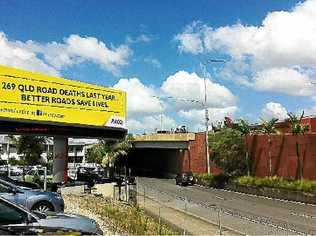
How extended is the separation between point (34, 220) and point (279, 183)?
1402 inches

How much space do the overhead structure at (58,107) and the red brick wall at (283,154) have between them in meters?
13.4

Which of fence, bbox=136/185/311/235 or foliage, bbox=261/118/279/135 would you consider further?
foliage, bbox=261/118/279/135

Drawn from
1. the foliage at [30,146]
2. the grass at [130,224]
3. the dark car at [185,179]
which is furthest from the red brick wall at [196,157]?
the grass at [130,224]

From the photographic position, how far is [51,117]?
43.0 m

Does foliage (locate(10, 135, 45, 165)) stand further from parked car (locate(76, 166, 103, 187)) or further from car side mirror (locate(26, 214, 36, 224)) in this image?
car side mirror (locate(26, 214, 36, 224))

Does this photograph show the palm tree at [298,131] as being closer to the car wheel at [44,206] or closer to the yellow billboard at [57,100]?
the yellow billboard at [57,100]

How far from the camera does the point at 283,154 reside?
47.9 m

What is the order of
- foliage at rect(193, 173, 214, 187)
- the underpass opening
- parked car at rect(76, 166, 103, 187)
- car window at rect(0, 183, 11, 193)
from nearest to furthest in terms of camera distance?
1. car window at rect(0, 183, 11, 193)
2. parked car at rect(76, 166, 103, 187)
3. foliage at rect(193, 173, 214, 187)
4. the underpass opening

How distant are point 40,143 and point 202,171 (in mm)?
22518

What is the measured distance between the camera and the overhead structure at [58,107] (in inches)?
1560

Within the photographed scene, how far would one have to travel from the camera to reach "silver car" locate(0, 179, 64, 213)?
56.2ft

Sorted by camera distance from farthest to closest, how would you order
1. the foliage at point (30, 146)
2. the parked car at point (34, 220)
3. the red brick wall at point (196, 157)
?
the red brick wall at point (196, 157)
the foliage at point (30, 146)
the parked car at point (34, 220)

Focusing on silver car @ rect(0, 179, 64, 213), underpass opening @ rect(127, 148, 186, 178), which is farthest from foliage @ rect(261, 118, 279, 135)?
silver car @ rect(0, 179, 64, 213)

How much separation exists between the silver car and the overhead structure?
2157cm
